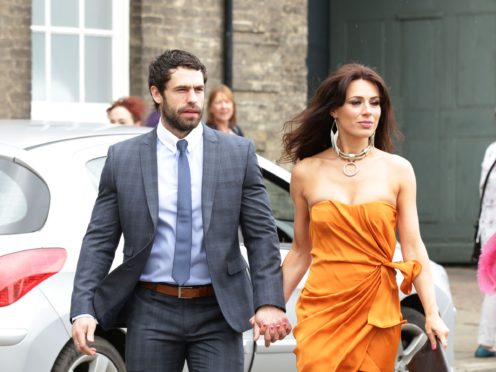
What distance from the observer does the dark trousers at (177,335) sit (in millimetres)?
5340

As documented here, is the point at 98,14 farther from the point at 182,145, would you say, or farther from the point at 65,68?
the point at 182,145

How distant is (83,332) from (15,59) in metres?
7.53

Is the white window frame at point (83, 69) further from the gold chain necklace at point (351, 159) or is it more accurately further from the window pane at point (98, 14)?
the gold chain necklace at point (351, 159)

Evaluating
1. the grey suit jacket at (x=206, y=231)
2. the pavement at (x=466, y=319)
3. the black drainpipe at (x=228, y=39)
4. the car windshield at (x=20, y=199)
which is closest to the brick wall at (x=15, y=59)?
the black drainpipe at (x=228, y=39)

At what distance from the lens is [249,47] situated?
46.3ft

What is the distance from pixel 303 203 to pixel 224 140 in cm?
69

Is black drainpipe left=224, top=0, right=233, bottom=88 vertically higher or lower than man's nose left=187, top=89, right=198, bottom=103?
higher

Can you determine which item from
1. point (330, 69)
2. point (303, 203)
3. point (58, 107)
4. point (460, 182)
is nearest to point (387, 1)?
point (330, 69)

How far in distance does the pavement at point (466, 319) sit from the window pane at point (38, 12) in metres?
4.41

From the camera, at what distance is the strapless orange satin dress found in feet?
19.2

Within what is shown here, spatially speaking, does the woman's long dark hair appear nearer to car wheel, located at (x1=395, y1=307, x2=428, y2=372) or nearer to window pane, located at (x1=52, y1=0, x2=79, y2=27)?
car wheel, located at (x1=395, y1=307, x2=428, y2=372)

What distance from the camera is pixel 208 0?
545 inches

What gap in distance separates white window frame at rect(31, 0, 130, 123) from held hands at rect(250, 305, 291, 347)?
787 centimetres

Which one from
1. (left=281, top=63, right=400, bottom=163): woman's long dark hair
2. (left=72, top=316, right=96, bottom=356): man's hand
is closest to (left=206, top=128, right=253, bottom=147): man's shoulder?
(left=281, top=63, right=400, bottom=163): woman's long dark hair
